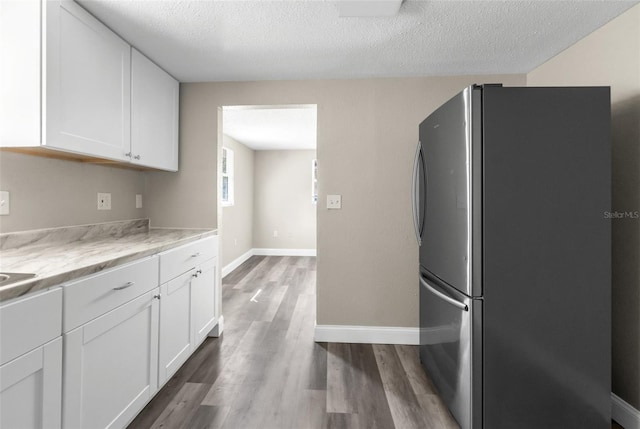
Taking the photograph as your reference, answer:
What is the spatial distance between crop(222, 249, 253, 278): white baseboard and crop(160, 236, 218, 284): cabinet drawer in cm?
263

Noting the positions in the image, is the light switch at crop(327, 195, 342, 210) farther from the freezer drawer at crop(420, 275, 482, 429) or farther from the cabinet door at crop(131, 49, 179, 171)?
the cabinet door at crop(131, 49, 179, 171)

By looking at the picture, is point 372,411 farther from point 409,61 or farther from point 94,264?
point 409,61

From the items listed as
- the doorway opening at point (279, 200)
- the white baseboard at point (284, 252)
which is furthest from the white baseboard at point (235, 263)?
the white baseboard at point (284, 252)

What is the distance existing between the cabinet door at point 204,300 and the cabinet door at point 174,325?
0.09m

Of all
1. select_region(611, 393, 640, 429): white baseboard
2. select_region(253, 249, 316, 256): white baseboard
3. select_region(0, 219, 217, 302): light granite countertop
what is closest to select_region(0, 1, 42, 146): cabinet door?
select_region(0, 219, 217, 302): light granite countertop

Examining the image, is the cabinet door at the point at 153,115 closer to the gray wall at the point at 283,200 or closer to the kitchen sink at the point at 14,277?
the kitchen sink at the point at 14,277

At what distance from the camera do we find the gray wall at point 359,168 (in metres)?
2.68

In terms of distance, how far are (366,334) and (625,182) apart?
1999mm

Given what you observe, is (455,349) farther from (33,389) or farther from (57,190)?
(57,190)

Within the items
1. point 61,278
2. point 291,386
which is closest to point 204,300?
point 291,386

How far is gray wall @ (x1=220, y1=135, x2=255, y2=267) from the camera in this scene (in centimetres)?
540

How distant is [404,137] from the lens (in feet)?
8.79

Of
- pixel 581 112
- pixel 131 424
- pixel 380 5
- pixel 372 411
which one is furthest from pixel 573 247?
pixel 131 424

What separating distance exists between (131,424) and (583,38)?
350cm
